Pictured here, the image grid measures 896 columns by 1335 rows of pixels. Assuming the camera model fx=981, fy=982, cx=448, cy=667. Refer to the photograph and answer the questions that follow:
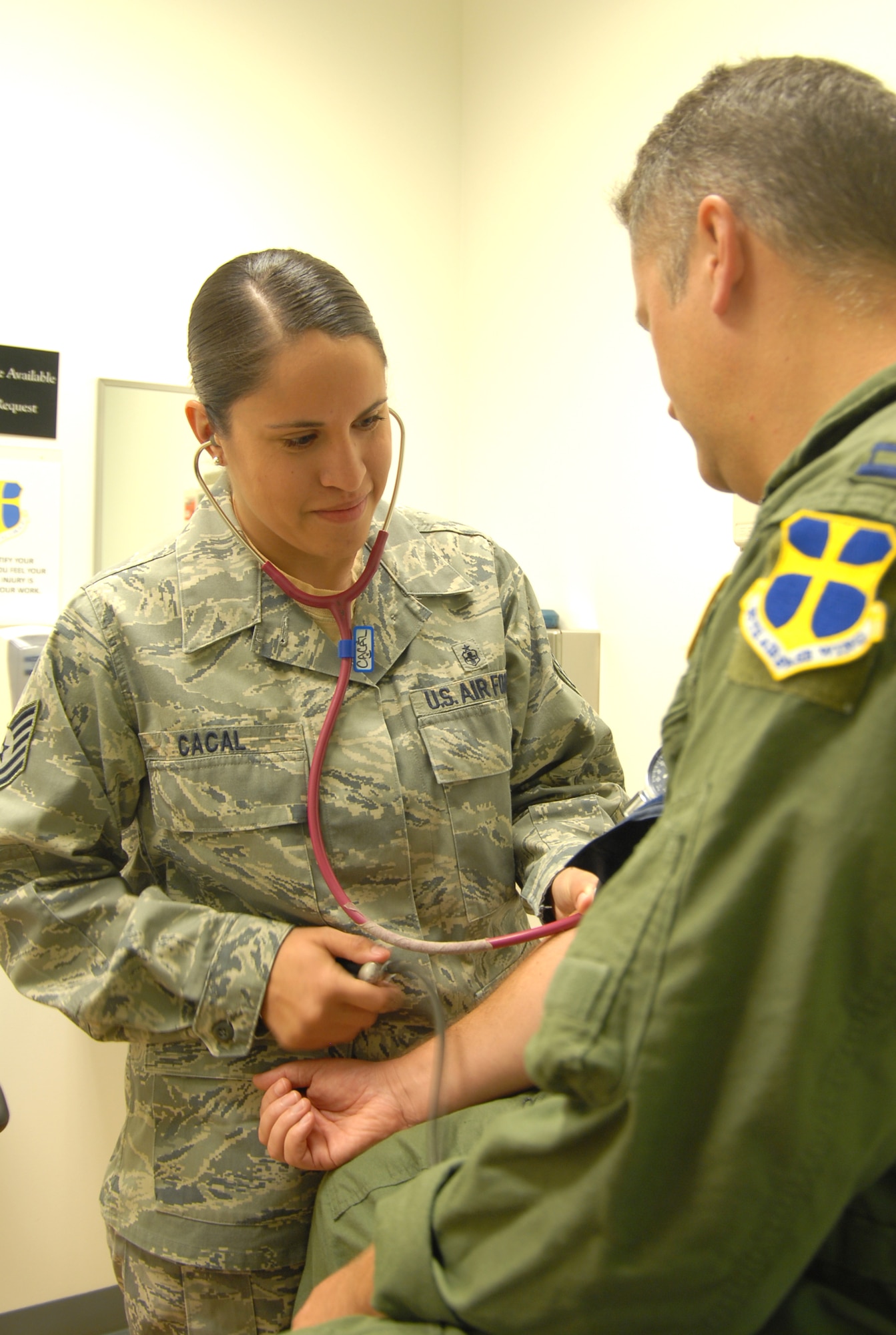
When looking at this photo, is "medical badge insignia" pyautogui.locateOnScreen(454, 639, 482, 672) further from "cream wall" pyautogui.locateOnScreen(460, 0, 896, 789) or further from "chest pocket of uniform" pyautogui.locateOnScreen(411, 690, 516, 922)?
"cream wall" pyautogui.locateOnScreen(460, 0, 896, 789)

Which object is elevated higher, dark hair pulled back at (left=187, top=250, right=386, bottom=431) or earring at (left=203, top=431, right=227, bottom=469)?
dark hair pulled back at (left=187, top=250, right=386, bottom=431)

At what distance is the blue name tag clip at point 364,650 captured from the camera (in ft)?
4.09

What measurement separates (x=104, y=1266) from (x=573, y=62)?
3038mm

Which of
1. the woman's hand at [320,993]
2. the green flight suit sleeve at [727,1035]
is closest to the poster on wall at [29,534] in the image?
the woman's hand at [320,993]

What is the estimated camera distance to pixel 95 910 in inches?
45.1

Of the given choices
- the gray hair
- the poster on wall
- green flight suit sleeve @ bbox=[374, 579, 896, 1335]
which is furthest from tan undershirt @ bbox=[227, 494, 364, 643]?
the poster on wall

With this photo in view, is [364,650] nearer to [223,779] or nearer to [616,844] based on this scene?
[223,779]

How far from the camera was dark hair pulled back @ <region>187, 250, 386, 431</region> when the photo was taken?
113 centimetres

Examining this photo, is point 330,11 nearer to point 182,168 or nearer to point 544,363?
point 182,168

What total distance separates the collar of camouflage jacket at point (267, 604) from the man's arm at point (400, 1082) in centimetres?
44

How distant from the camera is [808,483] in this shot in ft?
1.94

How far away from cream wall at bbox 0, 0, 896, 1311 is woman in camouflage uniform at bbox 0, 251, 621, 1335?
982 mm

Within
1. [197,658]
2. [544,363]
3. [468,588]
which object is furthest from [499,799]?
[544,363]

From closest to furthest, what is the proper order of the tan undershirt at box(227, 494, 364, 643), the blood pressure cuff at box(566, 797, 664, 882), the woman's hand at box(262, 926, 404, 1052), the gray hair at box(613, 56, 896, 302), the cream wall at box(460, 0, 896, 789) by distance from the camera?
the gray hair at box(613, 56, 896, 302), the blood pressure cuff at box(566, 797, 664, 882), the woman's hand at box(262, 926, 404, 1052), the tan undershirt at box(227, 494, 364, 643), the cream wall at box(460, 0, 896, 789)
